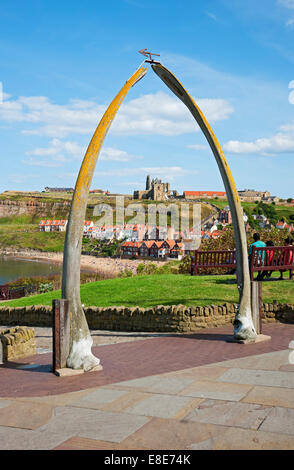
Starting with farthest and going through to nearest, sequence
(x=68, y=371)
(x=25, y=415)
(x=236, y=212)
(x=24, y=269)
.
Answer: (x=24, y=269) < (x=236, y=212) < (x=68, y=371) < (x=25, y=415)

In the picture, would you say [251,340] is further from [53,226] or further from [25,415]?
[53,226]

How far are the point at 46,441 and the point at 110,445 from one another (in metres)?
0.68

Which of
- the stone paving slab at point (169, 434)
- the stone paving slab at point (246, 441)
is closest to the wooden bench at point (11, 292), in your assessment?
the stone paving slab at point (169, 434)

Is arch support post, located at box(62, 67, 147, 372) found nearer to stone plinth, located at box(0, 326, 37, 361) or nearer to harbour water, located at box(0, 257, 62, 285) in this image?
stone plinth, located at box(0, 326, 37, 361)

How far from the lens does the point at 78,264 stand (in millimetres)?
7938

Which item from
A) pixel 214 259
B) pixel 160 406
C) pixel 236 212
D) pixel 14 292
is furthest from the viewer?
pixel 14 292

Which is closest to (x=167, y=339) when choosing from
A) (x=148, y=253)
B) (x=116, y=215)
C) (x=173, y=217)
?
(x=148, y=253)

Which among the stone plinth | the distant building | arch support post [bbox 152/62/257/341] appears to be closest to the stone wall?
arch support post [bbox 152/62/257/341]

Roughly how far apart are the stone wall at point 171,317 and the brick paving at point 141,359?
396mm

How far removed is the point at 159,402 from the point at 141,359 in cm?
275

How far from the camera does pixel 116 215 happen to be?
164 metres

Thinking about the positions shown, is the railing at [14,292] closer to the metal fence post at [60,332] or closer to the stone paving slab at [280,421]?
the metal fence post at [60,332]

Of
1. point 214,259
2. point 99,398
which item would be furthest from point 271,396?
point 214,259
